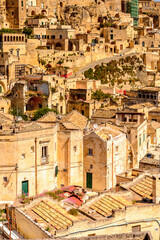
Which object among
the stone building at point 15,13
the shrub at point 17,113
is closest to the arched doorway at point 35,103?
the shrub at point 17,113

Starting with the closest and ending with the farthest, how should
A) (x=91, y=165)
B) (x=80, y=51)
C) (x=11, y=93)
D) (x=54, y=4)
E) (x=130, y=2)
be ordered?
1. (x=91, y=165)
2. (x=11, y=93)
3. (x=80, y=51)
4. (x=54, y=4)
5. (x=130, y=2)

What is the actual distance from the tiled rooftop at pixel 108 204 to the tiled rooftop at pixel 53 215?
1.58m

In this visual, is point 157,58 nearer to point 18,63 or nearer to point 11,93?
point 18,63

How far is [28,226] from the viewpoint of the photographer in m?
20.5

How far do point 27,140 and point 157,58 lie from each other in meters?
54.1

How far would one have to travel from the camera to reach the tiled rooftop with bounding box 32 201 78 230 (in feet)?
66.2

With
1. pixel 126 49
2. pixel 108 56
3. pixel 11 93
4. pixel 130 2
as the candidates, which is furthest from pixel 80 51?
pixel 130 2

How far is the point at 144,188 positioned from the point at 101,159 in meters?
6.28

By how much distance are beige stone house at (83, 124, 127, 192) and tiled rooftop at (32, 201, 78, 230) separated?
334 inches

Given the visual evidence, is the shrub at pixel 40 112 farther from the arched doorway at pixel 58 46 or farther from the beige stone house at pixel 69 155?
the arched doorway at pixel 58 46

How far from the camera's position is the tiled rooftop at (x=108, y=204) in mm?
21828

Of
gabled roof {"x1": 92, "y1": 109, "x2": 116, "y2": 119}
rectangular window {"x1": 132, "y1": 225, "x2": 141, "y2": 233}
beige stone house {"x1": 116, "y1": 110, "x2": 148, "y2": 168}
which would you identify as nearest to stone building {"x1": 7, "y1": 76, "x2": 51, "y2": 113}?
gabled roof {"x1": 92, "y1": 109, "x2": 116, "y2": 119}

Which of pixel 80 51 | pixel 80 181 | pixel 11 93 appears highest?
pixel 80 51

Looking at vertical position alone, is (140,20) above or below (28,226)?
above
